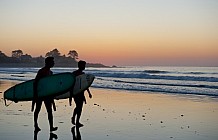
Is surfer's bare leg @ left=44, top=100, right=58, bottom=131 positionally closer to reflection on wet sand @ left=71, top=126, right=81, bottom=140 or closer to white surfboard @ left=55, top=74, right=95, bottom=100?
reflection on wet sand @ left=71, top=126, right=81, bottom=140

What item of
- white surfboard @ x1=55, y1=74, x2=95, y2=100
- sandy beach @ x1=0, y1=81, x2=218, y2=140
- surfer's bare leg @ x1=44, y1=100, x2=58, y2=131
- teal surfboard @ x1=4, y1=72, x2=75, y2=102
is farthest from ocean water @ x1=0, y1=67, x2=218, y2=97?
surfer's bare leg @ x1=44, y1=100, x2=58, y2=131

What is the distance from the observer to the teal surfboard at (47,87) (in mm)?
8641

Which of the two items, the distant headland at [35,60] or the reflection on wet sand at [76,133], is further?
the distant headland at [35,60]

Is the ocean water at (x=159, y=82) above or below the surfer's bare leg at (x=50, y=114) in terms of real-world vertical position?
below

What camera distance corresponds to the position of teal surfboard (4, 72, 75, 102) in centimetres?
864

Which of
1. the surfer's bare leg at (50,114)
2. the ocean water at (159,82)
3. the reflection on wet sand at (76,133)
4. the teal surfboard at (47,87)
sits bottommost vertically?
the ocean water at (159,82)

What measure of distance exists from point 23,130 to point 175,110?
5.69m

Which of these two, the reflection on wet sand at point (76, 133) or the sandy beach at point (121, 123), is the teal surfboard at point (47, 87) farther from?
the reflection on wet sand at point (76, 133)

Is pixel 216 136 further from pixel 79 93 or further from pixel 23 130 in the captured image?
pixel 23 130

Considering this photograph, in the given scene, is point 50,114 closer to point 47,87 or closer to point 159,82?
point 47,87

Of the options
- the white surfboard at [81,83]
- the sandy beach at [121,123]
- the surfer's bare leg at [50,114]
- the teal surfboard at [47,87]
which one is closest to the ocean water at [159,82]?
the sandy beach at [121,123]

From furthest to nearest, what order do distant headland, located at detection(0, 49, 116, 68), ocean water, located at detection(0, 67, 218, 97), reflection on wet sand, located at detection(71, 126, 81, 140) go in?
1. distant headland, located at detection(0, 49, 116, 68)
2. ocean water, located at detection(0, 67, 218, 97)
3. reflection on wet sand, located at detection(71, 126, 81, 140)

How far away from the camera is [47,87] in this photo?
8.70 meters

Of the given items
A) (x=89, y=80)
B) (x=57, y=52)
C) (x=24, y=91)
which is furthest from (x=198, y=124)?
(x=57, y=52)
